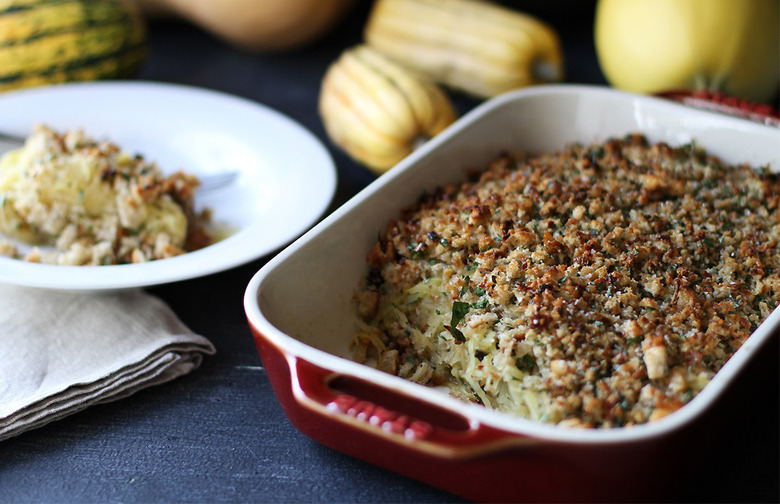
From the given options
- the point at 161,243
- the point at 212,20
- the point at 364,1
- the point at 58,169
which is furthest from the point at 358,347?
the point at 364,1

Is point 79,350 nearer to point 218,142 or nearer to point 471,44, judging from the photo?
point 218,142

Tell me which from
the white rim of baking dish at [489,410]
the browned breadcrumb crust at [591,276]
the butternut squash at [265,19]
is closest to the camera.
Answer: the white rim of baking dish at [489,410]

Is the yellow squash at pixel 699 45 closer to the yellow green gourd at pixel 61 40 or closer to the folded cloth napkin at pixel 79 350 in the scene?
the folded cloth napkin at pixel 79 350

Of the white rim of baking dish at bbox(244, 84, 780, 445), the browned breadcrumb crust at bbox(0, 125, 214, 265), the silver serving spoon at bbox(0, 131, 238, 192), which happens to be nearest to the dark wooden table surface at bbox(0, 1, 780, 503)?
the white rim of baking dish at bbox(244, 84, 780, 445)

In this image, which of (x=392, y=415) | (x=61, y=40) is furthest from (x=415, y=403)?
(x=61, y=40)

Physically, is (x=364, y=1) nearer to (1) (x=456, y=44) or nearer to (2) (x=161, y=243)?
(1) (x=456, y=44)

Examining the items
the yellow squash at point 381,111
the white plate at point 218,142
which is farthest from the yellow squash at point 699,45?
the white plate at point 218,142

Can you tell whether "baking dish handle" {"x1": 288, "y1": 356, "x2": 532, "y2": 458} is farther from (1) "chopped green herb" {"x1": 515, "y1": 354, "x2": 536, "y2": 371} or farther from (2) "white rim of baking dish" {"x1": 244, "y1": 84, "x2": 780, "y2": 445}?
(1) "chopped green herb" {"x1": 515, "y1": 354, "x2": 536, "y2": 371}
